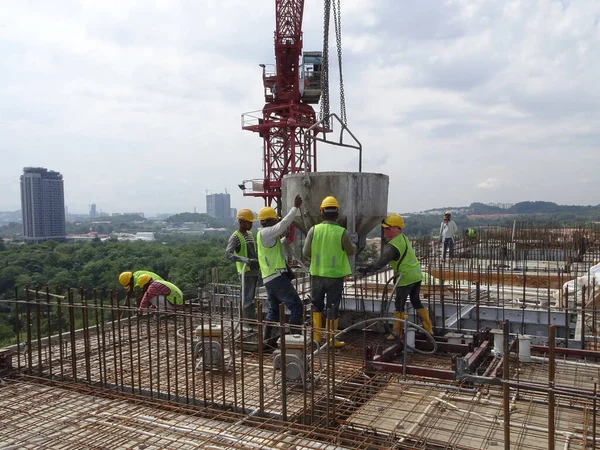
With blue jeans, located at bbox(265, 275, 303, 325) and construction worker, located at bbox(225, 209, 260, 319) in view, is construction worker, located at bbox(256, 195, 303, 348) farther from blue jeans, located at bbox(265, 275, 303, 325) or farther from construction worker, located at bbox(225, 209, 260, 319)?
construction worker, located at bbox(225, 209, 260, 319)

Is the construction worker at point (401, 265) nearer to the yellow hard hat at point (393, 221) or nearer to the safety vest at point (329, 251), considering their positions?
the yellow hard hat at point (393, 221)

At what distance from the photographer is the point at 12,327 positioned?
122 ft

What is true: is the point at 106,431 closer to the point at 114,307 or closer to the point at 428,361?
the point at 114,307

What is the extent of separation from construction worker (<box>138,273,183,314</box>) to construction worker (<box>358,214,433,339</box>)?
3.04 meters

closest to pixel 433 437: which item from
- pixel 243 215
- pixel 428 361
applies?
pixel 428 361

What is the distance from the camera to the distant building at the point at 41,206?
12300 centimetres

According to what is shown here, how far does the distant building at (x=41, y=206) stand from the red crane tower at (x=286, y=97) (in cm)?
10773

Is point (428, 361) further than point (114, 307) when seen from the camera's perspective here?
Yes

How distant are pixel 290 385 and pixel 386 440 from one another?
151 centimetres

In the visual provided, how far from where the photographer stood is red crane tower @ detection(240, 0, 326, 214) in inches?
1235

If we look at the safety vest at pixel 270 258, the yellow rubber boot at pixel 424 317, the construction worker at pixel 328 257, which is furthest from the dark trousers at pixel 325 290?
the yellow rubber boot at pixel 424 317

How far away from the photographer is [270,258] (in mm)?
6352

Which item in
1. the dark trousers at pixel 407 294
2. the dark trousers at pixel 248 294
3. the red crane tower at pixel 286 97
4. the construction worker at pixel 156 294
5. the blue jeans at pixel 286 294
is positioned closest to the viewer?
the blue jeans at pixel 286 294

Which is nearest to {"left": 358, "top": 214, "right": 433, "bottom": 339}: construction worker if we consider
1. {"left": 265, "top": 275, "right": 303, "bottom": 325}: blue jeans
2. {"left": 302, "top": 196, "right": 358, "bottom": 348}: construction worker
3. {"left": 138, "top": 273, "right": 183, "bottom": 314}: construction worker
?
{"left": 302, "top": 196, "right": 358, "bottom": 348}: construction worker
